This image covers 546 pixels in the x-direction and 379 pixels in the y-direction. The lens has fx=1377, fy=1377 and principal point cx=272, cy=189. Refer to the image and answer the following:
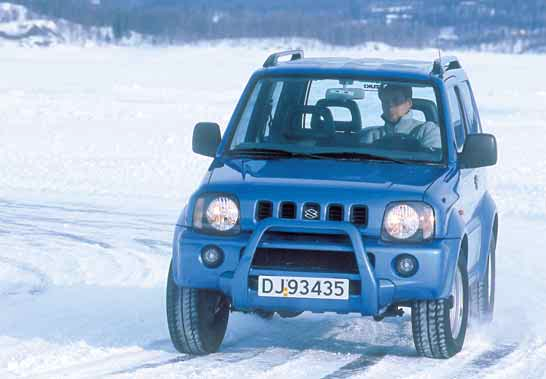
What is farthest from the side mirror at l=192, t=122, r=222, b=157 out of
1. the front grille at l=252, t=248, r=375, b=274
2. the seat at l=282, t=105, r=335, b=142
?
the front grille at l=252, t=248, r=375, b=274

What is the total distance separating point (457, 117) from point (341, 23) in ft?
523

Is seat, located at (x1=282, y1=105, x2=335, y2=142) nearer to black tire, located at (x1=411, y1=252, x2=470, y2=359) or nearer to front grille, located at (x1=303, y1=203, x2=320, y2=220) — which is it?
front grille, located at (x1=303, y1=203, x2=320, y2=220)

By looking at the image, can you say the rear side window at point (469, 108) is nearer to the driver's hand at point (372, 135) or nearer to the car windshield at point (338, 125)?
the car windshield at point (338, 125)

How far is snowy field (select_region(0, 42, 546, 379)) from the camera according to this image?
7.14 meters

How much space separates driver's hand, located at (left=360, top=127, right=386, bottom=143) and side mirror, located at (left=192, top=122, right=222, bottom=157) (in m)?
0.84

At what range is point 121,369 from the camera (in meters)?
6.86

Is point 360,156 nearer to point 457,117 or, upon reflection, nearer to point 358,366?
point 457,117

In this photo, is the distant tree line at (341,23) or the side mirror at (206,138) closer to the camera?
the side mirror at (206,138)

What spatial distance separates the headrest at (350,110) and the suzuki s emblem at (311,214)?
118 centimetres

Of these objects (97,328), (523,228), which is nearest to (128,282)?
(97,328)

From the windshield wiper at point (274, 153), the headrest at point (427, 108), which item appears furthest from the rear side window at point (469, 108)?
the windshield wiper at point (274, 153)

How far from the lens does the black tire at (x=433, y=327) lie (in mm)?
7062

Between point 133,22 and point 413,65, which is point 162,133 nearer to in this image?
point 413,65

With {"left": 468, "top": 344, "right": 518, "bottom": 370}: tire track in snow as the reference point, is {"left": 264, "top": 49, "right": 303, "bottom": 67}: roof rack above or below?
above
